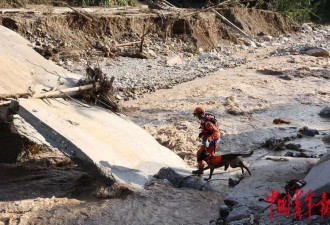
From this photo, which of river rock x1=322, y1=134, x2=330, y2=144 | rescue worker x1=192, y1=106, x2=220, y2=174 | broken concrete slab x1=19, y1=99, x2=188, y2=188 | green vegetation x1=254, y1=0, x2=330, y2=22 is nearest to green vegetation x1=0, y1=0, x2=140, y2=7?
green vegetation x1=254, y1=0, x2=330, y2=22

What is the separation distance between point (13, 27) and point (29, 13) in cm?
135

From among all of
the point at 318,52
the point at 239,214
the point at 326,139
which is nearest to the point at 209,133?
the point at 239,214

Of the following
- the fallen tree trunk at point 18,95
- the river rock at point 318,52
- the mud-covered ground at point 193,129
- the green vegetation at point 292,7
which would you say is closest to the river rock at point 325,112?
the mud-covered ground at point 193,129

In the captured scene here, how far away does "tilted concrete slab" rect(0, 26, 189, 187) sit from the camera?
19.6 ft

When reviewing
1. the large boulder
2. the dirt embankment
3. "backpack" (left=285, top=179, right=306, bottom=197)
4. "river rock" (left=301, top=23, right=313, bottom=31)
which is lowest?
"river rock" (left=301, top=23, right=313, bottom=31)

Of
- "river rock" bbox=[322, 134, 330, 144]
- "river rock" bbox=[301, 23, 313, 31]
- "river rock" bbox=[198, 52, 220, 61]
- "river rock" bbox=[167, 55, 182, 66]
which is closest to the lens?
"river rock" bbox=[322, 134, 330, 144]

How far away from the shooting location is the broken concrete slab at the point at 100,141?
5.95 meters

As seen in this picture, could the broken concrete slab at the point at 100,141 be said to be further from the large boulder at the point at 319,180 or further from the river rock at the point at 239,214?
the large boulder at the point at 319,180

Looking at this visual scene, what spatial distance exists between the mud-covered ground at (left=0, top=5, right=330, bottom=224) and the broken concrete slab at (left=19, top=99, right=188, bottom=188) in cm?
28

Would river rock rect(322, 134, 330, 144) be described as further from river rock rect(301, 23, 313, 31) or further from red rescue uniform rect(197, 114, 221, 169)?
river rock rect(301, 23, 313, 31)

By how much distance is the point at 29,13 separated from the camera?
14125 millimetres

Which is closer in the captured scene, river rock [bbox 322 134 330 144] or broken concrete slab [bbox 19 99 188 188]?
broken concrete slab [bbox 19 99 188 188]

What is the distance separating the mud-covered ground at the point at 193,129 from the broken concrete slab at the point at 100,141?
0.28 meters

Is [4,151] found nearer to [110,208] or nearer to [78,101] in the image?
[78,101]
